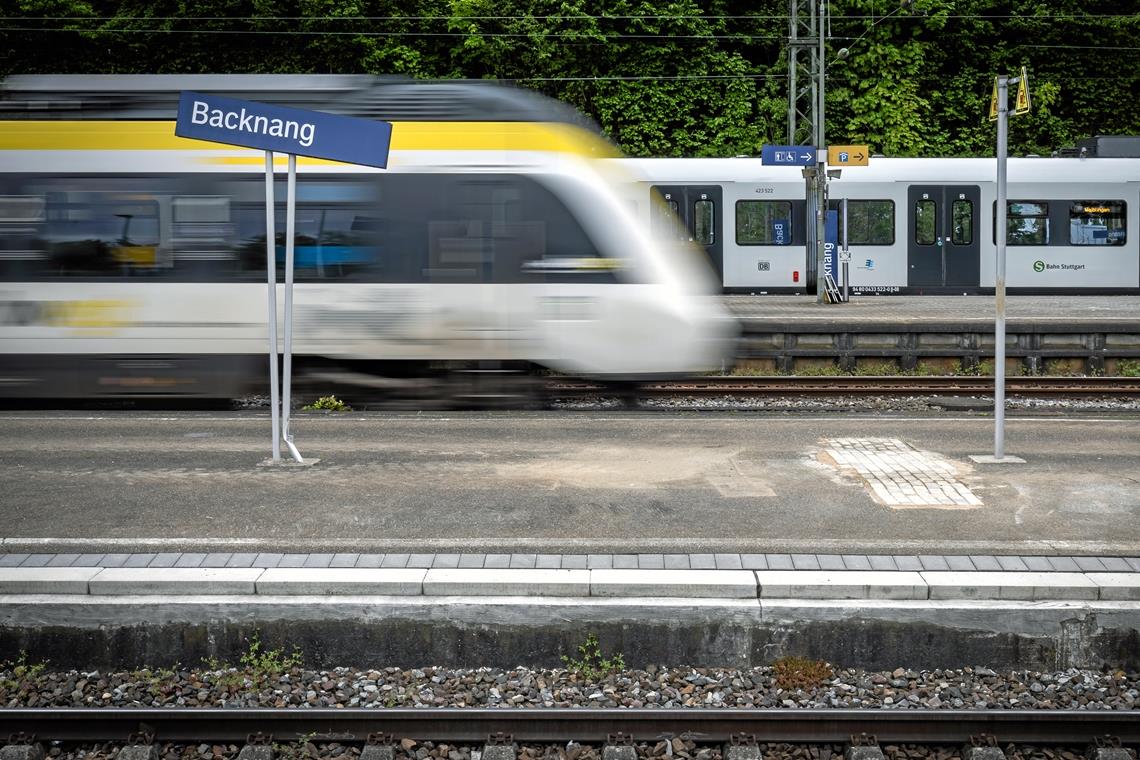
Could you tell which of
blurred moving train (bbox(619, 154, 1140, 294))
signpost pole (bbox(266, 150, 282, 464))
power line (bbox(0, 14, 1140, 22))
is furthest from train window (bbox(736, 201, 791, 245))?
signpost pole (bbox(266, 150, 282, 464))

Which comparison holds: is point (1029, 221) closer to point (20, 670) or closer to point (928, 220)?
point (928, 220)

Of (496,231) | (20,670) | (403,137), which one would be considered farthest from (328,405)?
(20,670)

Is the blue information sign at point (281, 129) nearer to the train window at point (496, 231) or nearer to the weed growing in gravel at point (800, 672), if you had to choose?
the train window at point (496, 231)

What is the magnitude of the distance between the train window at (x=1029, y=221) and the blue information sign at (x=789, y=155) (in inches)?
252

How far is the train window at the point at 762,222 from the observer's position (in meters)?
25.5

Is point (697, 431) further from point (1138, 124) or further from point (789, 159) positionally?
point (1138, 124)

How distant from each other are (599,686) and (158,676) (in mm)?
2089

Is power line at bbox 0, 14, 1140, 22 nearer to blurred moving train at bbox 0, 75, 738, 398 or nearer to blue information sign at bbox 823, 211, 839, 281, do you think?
blue information sign at bbox 823, 211, 839, 281

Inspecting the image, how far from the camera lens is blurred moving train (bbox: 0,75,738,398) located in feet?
36.9

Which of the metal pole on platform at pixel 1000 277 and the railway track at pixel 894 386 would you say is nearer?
the metal pole on platform at pixel 1000 277

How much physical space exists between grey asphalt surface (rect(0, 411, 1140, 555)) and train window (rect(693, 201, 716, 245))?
15262mm

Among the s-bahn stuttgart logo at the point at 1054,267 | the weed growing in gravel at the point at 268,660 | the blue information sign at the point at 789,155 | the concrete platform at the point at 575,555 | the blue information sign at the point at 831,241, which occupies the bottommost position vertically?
the weed growing in gravel at the point at 268,660

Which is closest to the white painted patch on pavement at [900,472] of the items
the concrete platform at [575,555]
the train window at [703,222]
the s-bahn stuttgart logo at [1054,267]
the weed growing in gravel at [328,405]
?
the concrete platform at [575,555]

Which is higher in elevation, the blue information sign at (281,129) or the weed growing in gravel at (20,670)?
the blue information sign at (281,129)
